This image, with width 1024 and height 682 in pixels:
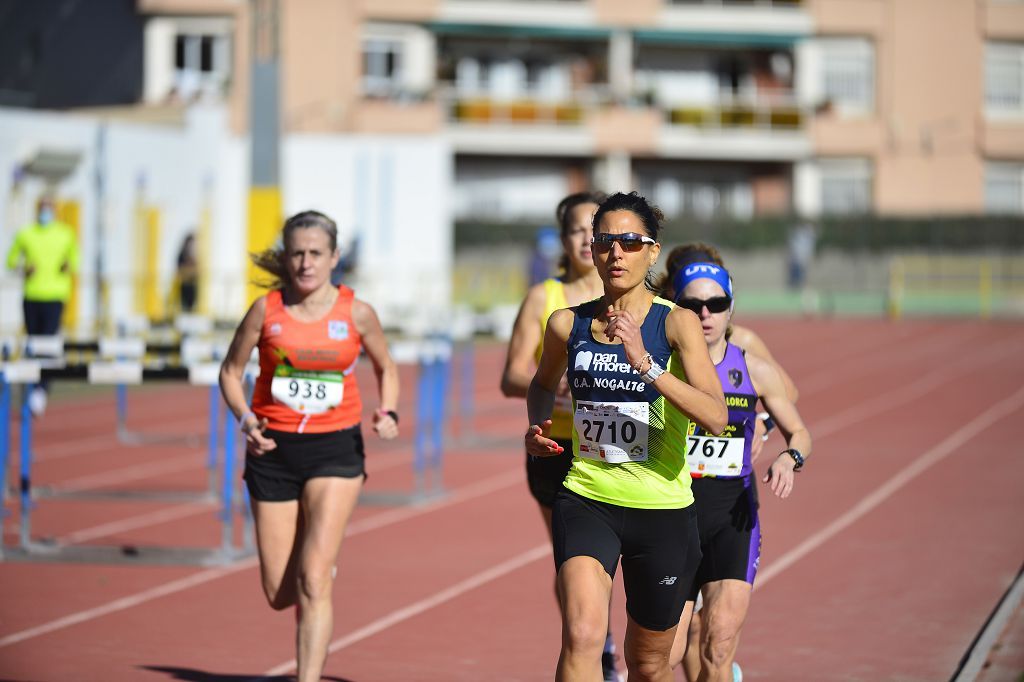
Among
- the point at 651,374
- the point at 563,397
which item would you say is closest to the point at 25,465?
the point at 563,397

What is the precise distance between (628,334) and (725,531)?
134 centimetres

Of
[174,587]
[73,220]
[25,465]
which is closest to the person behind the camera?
[174,587]

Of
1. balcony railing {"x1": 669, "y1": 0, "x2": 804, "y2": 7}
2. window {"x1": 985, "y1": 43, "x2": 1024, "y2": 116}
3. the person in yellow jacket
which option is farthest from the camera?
window {"x1": 985, "y1": 43, "x2": 1024, "y2": 116}

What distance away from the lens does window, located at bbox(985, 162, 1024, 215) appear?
5653cm

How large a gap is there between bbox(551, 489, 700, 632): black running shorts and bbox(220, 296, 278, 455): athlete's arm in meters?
1.75

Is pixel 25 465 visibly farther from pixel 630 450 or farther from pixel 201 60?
pixel 201 60

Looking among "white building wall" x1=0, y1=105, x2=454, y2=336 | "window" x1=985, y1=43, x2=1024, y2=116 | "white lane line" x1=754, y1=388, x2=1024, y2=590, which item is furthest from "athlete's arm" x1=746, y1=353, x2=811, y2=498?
"window" x1=985, y1=43, x2=1024, y2=116

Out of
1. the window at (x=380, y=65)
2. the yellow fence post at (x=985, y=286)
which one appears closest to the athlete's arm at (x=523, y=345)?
the yellow fence post at (x=985, y=286)

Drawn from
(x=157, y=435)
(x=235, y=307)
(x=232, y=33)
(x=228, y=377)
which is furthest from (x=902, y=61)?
(x=228, y=377)

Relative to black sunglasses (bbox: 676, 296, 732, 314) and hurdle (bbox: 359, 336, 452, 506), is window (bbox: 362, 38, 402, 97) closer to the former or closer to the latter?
hurdle (bbox: 359, 336, 452, 506)

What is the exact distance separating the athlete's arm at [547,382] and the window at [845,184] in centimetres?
5117

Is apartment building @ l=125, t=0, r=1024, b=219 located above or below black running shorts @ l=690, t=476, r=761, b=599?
above

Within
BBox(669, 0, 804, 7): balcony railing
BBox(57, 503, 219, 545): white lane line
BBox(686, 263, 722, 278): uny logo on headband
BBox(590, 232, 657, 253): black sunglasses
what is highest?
BBox(669, 0, 804, 7): balcony railing

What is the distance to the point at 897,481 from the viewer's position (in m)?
14.5
